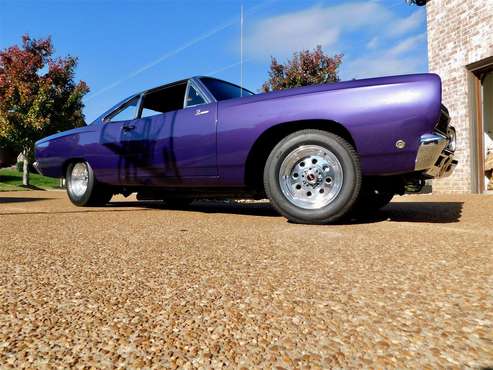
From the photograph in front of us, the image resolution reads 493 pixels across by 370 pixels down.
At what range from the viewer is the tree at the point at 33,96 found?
652 inches

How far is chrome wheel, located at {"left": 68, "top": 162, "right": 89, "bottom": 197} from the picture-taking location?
519 centimetres

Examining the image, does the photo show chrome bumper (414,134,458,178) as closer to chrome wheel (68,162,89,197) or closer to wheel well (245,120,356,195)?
wheel well (245,120,356,195)

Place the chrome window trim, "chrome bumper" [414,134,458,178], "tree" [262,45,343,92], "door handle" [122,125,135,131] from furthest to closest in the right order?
"tree" [262,45,343,92], "door handle" [122,125,135,131], the chrome window trim, "chrome bumper" [414,134,458,178]

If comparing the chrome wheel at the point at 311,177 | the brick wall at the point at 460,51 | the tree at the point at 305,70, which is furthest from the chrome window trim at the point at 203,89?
the tree at the point at 305,70

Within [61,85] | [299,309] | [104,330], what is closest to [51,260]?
[104,330]

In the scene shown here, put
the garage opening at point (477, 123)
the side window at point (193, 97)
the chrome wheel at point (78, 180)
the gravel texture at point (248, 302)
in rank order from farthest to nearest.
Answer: the garage opening at point (477, 123), the chrome wheel at point (78, 180), the side window at point (193, 97), the gravel texture at point (248, 302)

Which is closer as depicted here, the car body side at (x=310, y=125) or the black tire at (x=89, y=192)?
the car body side at (x=310, y=125)

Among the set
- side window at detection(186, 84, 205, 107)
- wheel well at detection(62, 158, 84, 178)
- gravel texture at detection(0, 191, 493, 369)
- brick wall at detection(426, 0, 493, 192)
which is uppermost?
brick wall at detection(426, 0, 493, 192)

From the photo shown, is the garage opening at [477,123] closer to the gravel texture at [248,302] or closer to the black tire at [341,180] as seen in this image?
the black tire at [341,180]

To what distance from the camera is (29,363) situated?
2.92ft

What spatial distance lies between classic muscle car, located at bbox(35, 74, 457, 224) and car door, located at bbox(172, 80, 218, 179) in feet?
0.04

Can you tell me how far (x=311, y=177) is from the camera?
3.20m

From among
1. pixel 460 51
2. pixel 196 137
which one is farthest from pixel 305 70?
pixel 196 137

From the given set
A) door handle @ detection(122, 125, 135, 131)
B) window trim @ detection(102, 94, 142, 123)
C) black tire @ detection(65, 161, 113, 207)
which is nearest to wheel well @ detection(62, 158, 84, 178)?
black tire @ detection(65, 161, 113, 207)
